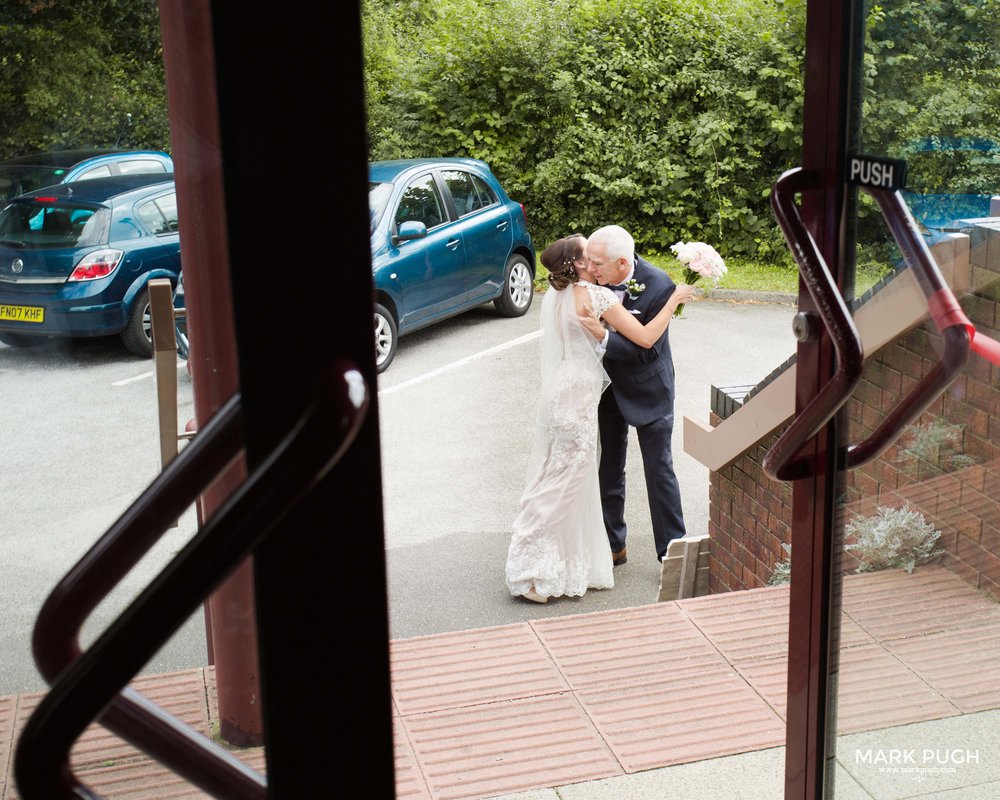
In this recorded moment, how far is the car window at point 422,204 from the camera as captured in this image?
8984mm

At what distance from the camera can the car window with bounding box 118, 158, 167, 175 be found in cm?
168

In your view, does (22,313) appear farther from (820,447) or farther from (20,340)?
(820,447)

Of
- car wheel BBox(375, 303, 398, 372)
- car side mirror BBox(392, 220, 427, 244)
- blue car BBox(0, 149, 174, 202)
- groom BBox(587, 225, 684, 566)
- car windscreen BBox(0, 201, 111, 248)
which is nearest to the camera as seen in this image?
blue car BBox(0, 149, 174, 202)

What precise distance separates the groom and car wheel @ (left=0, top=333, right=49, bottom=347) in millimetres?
3214

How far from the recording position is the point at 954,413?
1.75m

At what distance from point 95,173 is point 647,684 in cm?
215

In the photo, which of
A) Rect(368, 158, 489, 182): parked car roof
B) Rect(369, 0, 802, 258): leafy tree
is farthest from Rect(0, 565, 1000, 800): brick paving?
Rect(369, 0, 802, 258): leafy tree

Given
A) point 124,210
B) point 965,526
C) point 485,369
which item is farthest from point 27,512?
point 485,369

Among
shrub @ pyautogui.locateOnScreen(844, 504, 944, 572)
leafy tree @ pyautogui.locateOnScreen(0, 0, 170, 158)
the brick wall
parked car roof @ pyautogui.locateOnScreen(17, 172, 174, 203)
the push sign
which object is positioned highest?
leafy tree @ pyautogui.locateOnScreen(0, 0, 170, 158)

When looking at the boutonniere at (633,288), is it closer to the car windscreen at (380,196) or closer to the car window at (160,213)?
the car window at (160,213)

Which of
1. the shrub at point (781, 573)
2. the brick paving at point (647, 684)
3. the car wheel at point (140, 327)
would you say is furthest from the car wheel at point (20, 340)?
the shrub at point (781, 573)

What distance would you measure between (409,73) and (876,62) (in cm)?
1296

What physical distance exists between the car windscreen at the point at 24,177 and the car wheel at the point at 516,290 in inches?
323

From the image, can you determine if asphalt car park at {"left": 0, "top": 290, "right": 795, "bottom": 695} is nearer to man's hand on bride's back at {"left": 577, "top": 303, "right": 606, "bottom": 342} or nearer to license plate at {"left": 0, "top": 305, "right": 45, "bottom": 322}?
license plate at {"left": 0, "top": 305, "right": 45, "bottom": 322}
